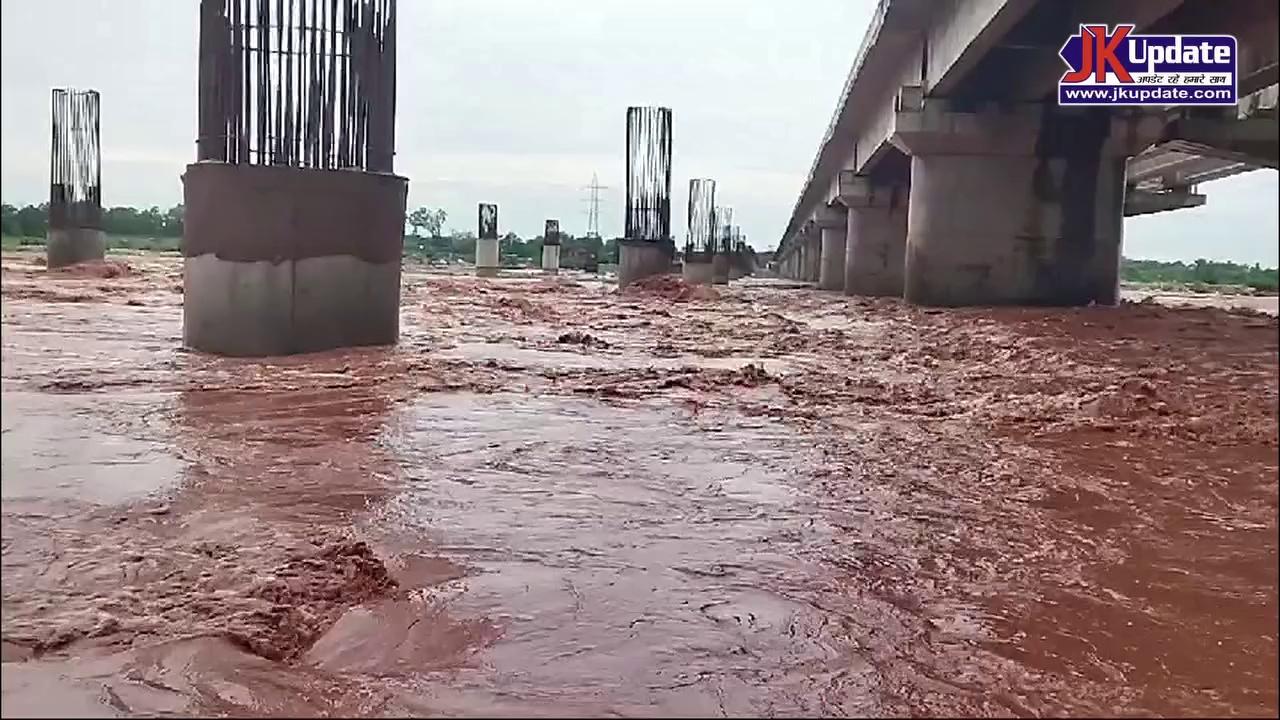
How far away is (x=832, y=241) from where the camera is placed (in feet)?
165

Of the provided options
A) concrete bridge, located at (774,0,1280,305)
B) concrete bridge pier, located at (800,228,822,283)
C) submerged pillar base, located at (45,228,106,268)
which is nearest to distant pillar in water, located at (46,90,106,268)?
submerged pillar base, located at (45,228,106,268)

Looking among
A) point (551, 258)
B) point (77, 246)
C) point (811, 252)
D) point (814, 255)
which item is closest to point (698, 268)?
point (551, 258)

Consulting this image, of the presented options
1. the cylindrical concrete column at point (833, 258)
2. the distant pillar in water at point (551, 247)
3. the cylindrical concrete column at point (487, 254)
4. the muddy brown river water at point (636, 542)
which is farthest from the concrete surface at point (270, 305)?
the distant pillar in water at point (551, 247)

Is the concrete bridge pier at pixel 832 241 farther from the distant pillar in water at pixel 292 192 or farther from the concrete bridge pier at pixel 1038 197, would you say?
the distant pillar in water at pixel 292 192

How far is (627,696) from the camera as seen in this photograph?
2.84 m

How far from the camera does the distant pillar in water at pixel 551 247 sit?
55.8 meters

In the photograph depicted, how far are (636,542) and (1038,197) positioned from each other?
56.1 feet

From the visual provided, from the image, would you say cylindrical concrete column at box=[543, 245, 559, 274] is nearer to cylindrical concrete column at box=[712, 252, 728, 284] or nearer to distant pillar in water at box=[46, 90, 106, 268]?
cylindrical concrete column at box=[712, 252, 728, 284]

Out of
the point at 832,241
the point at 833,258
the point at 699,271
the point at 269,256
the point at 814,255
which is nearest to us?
the point at 269,256

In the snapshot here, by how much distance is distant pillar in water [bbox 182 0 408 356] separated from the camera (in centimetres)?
1003

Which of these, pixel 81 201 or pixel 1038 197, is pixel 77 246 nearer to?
pixel 81 201

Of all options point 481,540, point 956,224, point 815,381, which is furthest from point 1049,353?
point 956,224

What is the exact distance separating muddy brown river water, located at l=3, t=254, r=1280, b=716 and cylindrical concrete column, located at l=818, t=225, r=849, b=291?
37.4 metres

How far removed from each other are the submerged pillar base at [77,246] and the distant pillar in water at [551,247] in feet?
91.4
